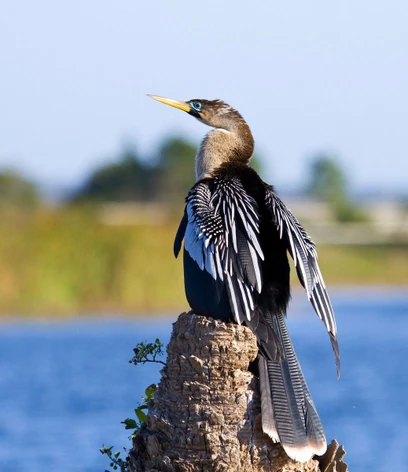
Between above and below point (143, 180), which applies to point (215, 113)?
below

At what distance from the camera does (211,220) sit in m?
5.13

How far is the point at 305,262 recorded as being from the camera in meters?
5.05

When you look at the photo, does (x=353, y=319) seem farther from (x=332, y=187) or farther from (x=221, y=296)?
(x=332, y=187)

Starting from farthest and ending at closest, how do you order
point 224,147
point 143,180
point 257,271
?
point 143,180 → point 224,147 → point 257,271

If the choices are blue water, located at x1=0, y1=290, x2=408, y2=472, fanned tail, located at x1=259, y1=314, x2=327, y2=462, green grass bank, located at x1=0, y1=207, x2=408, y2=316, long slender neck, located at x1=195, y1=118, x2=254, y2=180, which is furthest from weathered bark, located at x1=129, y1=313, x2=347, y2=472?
green grass bank, located at x1=0, y1=207, x2=408, y2=316

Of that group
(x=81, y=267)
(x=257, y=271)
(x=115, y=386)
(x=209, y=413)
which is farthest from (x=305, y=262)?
(x=81, y=267)

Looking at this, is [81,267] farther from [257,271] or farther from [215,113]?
[257,271]

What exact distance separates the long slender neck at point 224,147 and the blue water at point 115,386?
498 centimetres

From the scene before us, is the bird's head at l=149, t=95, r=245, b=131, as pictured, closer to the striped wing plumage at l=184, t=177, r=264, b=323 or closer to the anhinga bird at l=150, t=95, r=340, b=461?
the anhinga bird at l=150, t=95, r=340, b=461

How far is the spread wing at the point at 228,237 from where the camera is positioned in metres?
4.89

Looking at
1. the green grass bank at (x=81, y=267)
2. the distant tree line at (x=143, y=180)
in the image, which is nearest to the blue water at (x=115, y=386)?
the green grass bank at (x=81, y=267)

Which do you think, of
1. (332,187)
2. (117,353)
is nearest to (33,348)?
(117,353)

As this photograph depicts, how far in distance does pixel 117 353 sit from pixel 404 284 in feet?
64.3

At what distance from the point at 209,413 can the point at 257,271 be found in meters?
0.68
